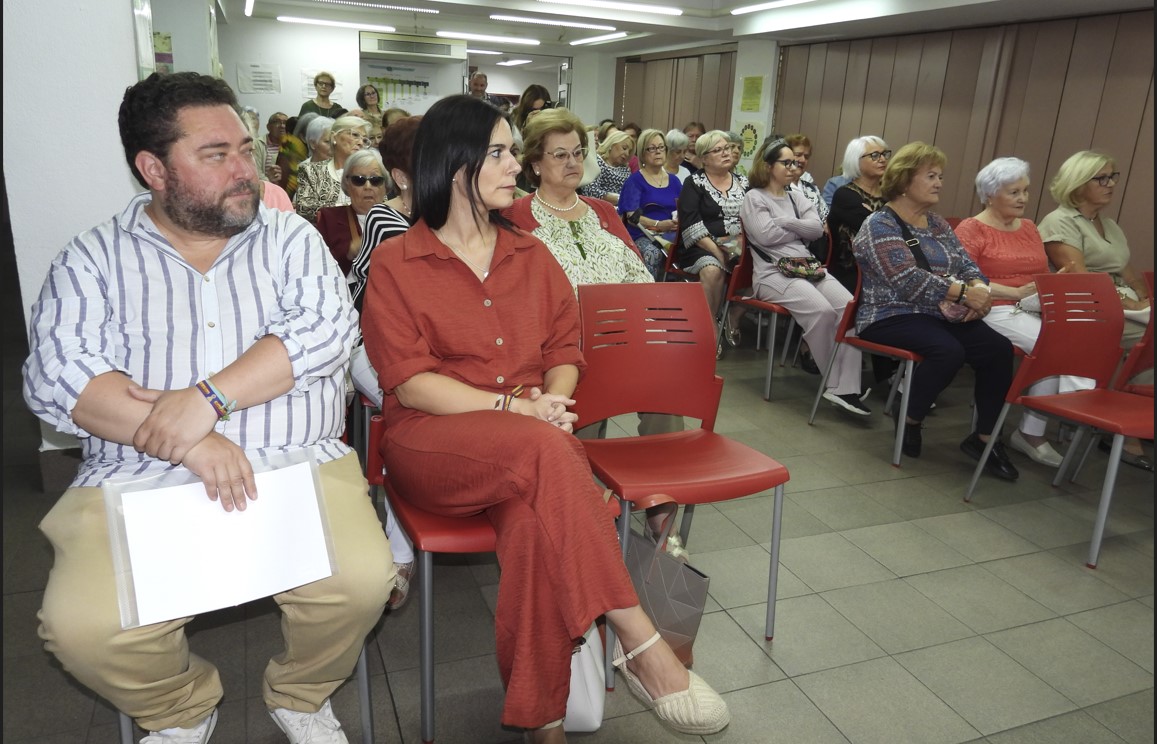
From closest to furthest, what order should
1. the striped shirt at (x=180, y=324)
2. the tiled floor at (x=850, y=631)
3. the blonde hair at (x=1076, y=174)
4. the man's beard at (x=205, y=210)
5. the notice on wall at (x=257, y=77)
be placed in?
1. the striped shirt at (x=180, y=324)
2. the man's beard at (x=205, y=210)
3. the tiled floor at (x=850, y=631)
4. the blonde hair at (x=1076, y=174)
5. the notice on wall at (x=257, y=77)

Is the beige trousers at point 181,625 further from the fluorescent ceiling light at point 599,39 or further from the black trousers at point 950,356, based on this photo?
the fluorescent ceiling light at point 599,39

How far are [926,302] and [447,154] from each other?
2549 millimetres

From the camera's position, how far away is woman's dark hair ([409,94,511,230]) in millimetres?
1958

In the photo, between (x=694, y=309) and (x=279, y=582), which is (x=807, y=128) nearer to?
(x=694, y=309)

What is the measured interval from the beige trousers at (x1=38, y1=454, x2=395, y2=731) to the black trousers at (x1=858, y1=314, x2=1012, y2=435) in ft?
8.93

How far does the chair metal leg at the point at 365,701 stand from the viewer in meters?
1.69

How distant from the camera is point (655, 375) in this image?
2.34m

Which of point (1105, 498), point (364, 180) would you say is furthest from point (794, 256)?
point (364, 180)

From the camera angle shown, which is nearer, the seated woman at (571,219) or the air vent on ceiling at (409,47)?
the seated woman at (571,219)

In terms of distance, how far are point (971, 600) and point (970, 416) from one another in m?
2.06

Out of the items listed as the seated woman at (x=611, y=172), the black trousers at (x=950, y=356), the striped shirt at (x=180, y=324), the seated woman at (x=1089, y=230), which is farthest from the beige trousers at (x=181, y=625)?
the seated woman at (x=611, y=172)

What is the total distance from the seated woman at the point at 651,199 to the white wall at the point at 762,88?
4.66 meters

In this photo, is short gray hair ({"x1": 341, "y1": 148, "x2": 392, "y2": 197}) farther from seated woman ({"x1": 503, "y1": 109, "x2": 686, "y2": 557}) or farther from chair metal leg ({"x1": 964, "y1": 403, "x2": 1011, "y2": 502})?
chair metal leg ({"x1": 964, "y1": 403, "x2": 1011, "y2": 502})

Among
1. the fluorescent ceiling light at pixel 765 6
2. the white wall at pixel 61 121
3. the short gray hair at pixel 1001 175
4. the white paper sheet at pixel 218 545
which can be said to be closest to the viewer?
the white paper sheet at pixel 218 545
